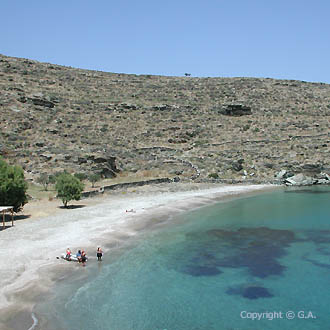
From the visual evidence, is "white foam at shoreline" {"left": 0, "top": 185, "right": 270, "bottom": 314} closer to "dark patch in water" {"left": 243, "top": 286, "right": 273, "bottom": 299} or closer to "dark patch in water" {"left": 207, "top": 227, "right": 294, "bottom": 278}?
"dark patch in water" {"left": 207, "top": 227, "right": 294, "bottom": 278}

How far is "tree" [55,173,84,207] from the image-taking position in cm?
4147

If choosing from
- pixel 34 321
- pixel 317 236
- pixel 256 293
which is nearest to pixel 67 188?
pixel 317 236

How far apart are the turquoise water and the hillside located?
31594 millimetres

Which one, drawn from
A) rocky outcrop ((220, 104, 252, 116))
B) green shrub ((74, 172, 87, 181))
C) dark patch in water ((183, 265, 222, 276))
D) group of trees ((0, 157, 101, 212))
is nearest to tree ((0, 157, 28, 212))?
group of trees ((0, 157, 101, 212))

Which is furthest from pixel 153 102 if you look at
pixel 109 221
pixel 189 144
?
pixel 109 221

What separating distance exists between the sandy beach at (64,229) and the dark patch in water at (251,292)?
9.94 m

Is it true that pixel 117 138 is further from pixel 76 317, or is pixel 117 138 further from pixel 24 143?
pixel 76 317

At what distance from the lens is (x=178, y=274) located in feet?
78.5

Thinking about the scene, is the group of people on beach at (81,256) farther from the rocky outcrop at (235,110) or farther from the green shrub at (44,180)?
the rocky outcrop at (235,110)

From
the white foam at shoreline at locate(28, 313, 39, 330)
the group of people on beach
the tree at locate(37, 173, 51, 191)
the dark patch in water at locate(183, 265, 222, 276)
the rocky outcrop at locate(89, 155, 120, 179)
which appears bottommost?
the white foam at shoreline at locate(28, 313, 39, 330)

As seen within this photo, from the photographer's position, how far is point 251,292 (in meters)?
21.2

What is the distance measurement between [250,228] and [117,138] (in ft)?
166

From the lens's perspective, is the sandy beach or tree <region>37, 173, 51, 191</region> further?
tree <region>37, 173, 51, 191</region>

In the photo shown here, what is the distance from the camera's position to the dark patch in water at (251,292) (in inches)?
817
